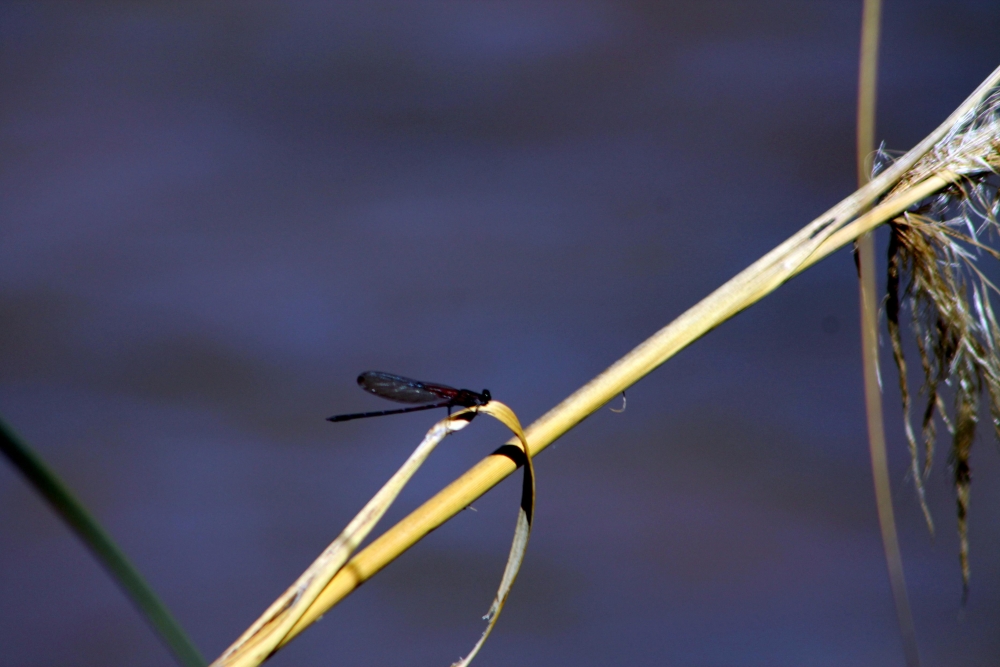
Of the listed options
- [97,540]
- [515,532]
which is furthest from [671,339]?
[97,540]

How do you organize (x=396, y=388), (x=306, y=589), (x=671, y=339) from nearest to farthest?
(x=306, y=589) < (x=671, y=339) < (x=396, y=388)

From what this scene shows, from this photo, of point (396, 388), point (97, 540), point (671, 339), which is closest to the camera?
point (97, 540)

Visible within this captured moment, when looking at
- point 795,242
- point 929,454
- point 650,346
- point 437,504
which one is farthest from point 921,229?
point 437,504

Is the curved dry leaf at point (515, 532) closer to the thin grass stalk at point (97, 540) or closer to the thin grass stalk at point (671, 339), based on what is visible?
the thin grass stalk at point (671, 339)

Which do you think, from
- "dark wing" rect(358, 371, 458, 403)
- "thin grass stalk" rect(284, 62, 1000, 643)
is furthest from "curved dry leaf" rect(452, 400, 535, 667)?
"dark wing" rect(358, 371, 458, 403)

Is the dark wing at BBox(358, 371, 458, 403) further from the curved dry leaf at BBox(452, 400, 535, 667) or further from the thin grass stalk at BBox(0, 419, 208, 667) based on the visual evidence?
the thin grass stalk at BBox(0, 419, 208, 667)

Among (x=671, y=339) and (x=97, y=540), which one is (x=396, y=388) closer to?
(x=671, y=339)

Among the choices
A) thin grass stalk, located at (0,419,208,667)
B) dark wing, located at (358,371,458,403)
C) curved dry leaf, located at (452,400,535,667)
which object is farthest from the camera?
dark wing, located at (358,371,458,403)
